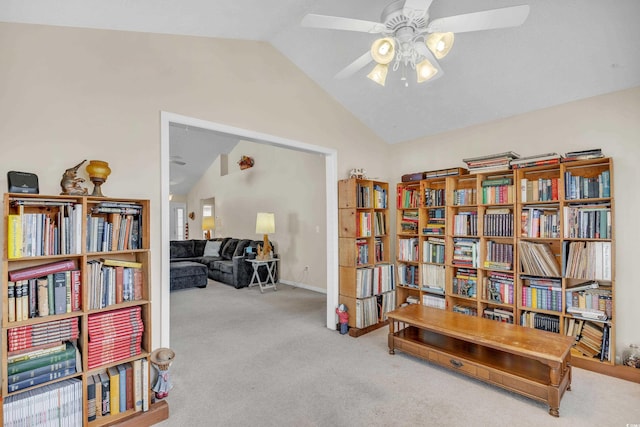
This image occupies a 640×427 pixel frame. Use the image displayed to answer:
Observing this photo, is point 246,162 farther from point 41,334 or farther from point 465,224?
point 41,334

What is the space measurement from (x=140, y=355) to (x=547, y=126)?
3961 millimetres

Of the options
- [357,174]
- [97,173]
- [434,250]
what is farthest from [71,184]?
[434,250]

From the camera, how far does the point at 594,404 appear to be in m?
2.21

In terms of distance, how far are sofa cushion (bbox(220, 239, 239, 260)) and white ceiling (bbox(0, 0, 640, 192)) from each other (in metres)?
4.45

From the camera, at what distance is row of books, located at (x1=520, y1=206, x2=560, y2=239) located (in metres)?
2.89

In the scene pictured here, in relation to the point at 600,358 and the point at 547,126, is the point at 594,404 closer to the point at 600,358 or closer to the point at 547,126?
the point at 600,358

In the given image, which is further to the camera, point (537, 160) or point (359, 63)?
point (537, 160)

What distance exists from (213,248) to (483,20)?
23.0ft

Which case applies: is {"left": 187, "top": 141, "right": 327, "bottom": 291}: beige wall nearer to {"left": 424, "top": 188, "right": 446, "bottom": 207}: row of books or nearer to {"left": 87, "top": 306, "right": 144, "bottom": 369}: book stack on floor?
{"left": 424, "top": 188, "right": 446, "bottom": 207}: row of books

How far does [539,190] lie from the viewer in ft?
9.75

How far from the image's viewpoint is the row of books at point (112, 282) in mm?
1912

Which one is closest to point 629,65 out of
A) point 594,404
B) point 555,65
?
point 555,65

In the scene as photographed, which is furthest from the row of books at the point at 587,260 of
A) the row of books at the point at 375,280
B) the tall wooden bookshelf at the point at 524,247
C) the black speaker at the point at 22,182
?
the black speaker at the point at 22,182

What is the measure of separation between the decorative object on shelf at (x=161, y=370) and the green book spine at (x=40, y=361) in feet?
1.56
